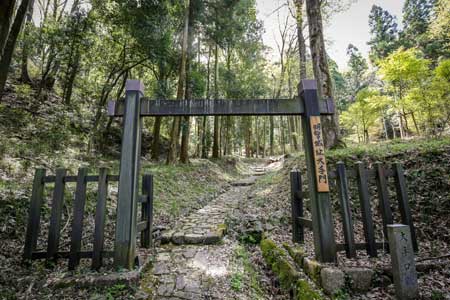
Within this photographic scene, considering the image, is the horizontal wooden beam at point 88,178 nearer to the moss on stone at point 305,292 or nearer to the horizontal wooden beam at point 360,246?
the moss on stone at point 305,292

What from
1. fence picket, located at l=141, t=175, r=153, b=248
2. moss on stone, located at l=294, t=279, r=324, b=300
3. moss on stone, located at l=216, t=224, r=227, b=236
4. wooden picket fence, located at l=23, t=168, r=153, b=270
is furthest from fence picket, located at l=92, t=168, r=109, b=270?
moss on stone, located at l=294, t=279, r=324, b=300

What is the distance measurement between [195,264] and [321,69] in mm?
7179

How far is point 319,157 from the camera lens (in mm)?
3188

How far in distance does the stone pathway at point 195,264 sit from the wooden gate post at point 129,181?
0.48 m

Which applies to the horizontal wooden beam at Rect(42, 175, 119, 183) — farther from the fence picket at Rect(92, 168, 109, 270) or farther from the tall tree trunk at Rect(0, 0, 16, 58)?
the tall tree trunk at Rect(0, 0, 16, 58)

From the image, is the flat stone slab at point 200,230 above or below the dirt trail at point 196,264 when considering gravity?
above

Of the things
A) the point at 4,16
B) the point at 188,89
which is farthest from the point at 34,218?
the point at 188,89

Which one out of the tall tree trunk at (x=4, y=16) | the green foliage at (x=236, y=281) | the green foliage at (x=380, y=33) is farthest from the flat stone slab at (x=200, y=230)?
the green foliage at (x=380, y=33)

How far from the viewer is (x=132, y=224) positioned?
3.12 m

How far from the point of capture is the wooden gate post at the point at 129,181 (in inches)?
119

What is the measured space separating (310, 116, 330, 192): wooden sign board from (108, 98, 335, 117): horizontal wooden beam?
0.99 feet

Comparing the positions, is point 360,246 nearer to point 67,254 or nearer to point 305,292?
point 305,292

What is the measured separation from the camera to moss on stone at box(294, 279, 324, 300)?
2439mm

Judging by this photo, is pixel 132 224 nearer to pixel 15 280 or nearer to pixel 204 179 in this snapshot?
pixel 15 280
